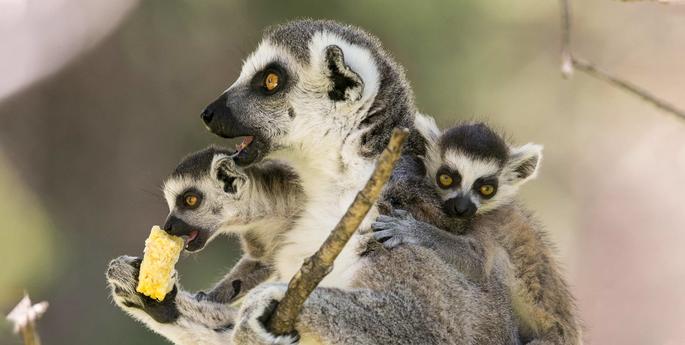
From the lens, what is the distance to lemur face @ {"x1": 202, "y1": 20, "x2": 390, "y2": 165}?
17.6 feet

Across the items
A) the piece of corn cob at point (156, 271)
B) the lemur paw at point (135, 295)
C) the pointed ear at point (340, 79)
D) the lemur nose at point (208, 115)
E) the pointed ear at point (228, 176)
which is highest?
the pointed ear at point (340, 79)

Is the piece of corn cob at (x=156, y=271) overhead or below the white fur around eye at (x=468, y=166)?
below

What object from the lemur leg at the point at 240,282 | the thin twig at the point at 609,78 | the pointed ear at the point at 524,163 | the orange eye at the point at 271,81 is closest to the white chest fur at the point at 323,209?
the lemur leg at the point at 240,282

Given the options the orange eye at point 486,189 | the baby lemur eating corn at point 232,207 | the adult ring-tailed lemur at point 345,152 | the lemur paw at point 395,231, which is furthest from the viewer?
the orange eye at point 486,189

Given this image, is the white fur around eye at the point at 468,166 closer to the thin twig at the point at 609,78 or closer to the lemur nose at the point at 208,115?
the lemur nose at the point at 208,115

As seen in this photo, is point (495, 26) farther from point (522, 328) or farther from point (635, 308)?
point (522, 328)

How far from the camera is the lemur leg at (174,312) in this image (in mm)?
5180

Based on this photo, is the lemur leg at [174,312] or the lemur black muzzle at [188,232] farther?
the lemur black muzzle at [188,232]

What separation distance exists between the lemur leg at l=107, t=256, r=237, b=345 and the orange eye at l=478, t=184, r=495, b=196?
1.76 meters

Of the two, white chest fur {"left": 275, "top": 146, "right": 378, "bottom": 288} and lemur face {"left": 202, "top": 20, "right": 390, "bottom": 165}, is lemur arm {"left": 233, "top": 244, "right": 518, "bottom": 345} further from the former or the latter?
lemur face {"left": 202, "top": 20, "right": 390, "bottom": 165}

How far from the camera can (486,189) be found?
6.12 metres

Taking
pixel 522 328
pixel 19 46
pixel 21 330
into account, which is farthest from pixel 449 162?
pixel 19 46

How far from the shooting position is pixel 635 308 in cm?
1290

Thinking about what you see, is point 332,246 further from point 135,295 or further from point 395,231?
point 135,295
